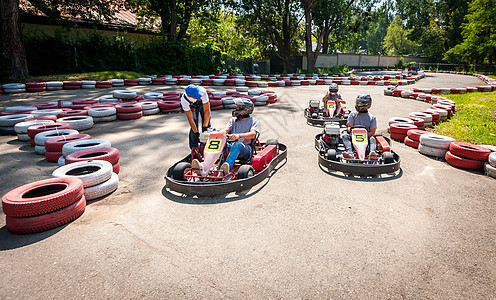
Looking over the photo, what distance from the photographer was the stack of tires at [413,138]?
21.7 feet

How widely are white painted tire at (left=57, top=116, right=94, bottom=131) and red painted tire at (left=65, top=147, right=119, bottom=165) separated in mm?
3125

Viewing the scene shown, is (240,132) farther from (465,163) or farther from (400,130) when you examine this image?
(400,130)

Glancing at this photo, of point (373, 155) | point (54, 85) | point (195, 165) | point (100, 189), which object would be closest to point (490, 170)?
point (373, 155)

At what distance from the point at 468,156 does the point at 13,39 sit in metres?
20.8

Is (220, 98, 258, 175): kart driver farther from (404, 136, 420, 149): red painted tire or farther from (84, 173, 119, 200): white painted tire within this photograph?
(404, 136, 420, 149): red painted tire

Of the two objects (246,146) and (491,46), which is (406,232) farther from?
(491,46)

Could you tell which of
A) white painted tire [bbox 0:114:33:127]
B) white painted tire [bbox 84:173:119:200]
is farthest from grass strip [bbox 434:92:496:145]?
white painted tire [bbox 0:114:33:127]

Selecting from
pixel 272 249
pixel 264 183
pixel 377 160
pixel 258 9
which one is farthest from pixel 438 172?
pixel 258 9

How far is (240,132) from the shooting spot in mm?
5160

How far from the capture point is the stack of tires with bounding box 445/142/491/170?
5.27 m

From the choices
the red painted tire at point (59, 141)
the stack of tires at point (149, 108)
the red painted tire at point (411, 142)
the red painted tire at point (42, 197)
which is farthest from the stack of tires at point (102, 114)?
the red painted tire at point (411, 142)

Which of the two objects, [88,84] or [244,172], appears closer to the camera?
[244,172]

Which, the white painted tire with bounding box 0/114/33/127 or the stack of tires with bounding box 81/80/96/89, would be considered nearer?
the white painted tire with bounding box 0/114/33/127

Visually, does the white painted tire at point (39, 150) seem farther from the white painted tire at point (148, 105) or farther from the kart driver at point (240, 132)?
the white painted tire at point (148, 105)
